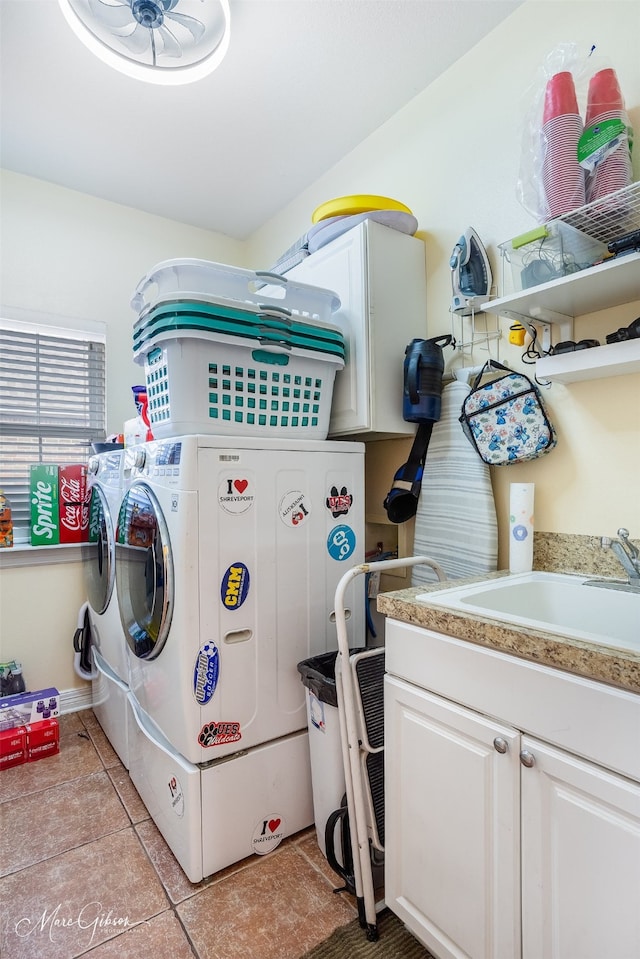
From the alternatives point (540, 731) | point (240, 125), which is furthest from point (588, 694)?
point (240, 125)

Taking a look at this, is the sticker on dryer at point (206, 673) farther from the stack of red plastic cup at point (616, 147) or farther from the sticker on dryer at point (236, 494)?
the stack of red plastic cup at point (616, 147)

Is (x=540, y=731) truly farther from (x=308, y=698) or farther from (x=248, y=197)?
(x=248, y=197)

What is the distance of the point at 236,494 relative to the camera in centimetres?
150

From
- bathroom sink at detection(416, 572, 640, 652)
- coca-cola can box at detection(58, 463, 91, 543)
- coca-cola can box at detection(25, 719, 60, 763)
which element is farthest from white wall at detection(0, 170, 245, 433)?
bathroom sink at detection(416, 572, 640, 652)

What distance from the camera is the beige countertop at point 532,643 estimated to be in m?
0.82

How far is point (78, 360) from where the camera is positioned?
8.89 ft

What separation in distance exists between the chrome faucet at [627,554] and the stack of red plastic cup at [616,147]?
90 cm

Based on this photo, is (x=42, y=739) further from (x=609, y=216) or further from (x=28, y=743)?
(x=609, y=216)

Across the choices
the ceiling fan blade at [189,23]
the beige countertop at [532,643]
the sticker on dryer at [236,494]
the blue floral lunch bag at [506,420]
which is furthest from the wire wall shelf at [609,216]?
the ceiling fan blade at [189,23]

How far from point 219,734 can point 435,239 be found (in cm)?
194

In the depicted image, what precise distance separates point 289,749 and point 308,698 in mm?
201

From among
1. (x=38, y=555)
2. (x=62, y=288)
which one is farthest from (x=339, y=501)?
(x=62, y=288)

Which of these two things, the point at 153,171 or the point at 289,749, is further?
the point at 153,171

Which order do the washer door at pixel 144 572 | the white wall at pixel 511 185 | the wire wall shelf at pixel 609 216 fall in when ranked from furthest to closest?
the washer door at pixel 144 572, the white wall at pixel 511 185, the wire wall shelf at pixel 609 216
